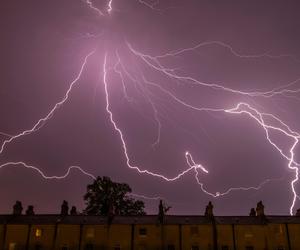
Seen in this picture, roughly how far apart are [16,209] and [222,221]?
21489 millimetres

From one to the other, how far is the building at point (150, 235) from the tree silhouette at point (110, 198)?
17.4 m

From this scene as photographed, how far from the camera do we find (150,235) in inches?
1756

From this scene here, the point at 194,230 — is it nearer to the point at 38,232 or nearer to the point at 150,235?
the point at 150,235

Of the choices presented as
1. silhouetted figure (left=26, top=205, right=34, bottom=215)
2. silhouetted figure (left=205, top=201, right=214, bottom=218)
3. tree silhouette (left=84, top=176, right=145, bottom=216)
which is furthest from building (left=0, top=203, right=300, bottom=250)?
tree silhouette (left=84, top=176, right=145, bottom=216)

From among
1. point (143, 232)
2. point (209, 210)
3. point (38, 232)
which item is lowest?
point (38, 232)

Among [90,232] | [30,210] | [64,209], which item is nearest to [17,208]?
[30,210]

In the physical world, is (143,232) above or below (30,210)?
below

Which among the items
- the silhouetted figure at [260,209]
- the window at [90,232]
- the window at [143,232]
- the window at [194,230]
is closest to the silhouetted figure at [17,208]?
the window at [90,232]

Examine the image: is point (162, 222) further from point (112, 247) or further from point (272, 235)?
point (272, 235)

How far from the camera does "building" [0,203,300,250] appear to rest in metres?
44.0

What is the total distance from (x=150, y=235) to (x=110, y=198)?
758 inches

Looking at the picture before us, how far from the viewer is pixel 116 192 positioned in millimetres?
64188

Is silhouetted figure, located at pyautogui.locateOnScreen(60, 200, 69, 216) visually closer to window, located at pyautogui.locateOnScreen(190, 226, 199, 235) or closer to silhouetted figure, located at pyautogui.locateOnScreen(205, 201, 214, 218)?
window, located at pyautogui.locateOnScreen(190, 226, 199, 235)

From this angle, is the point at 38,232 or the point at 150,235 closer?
the point at 38,232
